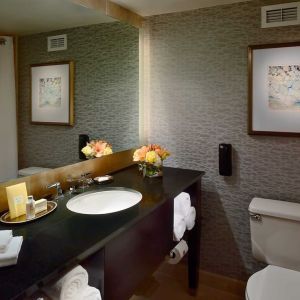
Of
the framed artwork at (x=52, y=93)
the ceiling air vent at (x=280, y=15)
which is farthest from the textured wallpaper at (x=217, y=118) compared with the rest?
the framed artwork at (x=52, y=93)

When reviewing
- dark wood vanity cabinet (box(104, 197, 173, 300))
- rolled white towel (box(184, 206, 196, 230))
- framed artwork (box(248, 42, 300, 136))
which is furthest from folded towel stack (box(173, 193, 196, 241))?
framed artwork (box(248, 42, 300, 136))

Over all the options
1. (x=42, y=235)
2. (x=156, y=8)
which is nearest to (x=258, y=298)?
(x=42, y=235)

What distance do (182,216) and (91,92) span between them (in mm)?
977

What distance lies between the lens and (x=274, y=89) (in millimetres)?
1880

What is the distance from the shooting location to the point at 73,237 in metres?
1.06

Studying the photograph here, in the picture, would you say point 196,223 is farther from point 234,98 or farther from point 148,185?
point 234,98

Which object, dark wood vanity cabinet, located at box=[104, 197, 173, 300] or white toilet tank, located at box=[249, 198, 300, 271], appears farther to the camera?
white toilet tank, located at box=[249, 198, 300, 271]

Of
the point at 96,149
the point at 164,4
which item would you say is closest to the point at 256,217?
the point at 96,149

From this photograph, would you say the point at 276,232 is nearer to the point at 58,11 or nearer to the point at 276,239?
the point at 276,239

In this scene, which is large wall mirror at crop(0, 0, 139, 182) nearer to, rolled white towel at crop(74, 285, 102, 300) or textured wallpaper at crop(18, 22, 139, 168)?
textured wallpaper at crop(18, 22, 139, 168)

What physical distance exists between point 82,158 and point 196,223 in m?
0.93

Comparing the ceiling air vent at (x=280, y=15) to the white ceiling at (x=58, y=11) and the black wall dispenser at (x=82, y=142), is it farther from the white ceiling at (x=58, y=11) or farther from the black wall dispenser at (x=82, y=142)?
the black wall dispenser at (x=82, y=142)

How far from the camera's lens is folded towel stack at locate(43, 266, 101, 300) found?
910mm

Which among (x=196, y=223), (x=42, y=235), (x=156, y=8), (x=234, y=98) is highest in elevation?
(x=156, y=8)
